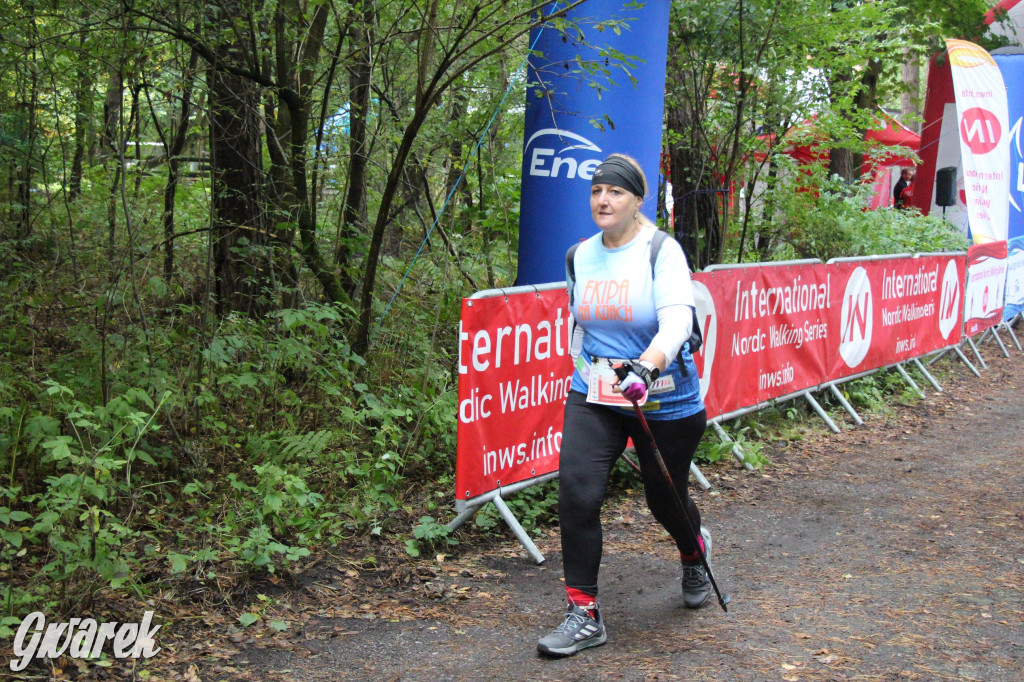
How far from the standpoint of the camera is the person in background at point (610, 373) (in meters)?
4.17

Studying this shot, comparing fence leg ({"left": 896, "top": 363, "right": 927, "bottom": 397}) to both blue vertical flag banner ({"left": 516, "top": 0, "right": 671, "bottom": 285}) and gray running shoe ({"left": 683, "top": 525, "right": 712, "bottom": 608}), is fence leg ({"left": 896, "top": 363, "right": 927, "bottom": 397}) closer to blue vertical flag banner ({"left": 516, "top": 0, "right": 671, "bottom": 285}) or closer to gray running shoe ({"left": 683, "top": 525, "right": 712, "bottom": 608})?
blue vertical flag banner ({"left": 516, "top": 0, "right": 671, "bottom": 285})

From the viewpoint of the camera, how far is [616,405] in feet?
13.8

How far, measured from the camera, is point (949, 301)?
1245cm

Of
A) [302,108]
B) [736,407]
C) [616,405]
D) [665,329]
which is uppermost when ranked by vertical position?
[302,108]

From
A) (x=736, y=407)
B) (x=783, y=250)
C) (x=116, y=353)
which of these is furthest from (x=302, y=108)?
(x=783, y=250)

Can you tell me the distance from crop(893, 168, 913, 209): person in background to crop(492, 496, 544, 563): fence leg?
15.7 m

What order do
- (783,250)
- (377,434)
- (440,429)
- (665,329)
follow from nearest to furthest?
(665,329) → (377,434) → (440,429) → (783,250)

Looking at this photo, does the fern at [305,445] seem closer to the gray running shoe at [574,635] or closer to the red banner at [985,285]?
the gray running shoe at [574,635]

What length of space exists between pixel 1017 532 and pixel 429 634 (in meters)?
4.04

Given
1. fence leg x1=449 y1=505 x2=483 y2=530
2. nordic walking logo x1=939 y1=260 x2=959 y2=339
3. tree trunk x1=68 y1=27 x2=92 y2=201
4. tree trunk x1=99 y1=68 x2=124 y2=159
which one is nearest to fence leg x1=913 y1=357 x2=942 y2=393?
nordic walking logo x1=939 y1=260 x2=959 y2=339

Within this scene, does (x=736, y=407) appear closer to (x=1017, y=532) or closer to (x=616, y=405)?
(x=1017, y=532)

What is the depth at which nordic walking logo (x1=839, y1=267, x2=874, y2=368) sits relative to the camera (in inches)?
384

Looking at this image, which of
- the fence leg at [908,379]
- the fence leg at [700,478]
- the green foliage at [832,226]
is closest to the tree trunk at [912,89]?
the green foliage at [832,226]

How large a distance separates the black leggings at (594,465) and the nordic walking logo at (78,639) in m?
1.85
